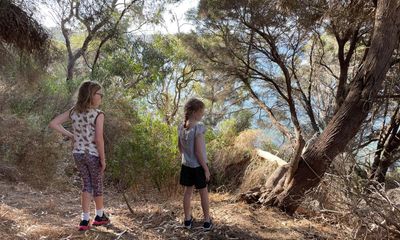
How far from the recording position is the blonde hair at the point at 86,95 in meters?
4.04

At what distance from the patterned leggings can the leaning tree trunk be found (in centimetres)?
251

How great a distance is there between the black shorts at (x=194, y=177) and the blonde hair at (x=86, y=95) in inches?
44.1

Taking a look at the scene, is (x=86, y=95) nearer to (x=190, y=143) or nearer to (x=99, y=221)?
(x=190, y=143)

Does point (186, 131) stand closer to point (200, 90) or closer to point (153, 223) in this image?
point (153, 223)

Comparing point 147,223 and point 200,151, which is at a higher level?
point 200,151

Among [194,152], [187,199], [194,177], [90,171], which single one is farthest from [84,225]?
[194,152]

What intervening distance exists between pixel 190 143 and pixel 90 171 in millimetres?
971

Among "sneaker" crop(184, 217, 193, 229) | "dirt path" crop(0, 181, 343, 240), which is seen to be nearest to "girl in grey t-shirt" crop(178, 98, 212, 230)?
"sneaker" crop(184, 217, 193, 229)

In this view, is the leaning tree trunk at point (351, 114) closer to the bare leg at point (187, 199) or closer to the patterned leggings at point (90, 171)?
the bare leg at point (187, 199)

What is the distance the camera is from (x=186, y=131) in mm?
4332

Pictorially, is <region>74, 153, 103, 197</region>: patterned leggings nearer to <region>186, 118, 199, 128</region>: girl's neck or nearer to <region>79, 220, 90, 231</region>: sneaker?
<region>79, 220, 90, 231</region>: sneaker

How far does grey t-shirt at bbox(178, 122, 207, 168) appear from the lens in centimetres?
427

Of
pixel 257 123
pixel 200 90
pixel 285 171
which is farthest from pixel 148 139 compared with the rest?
pixel 200 90

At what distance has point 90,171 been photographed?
408cm
